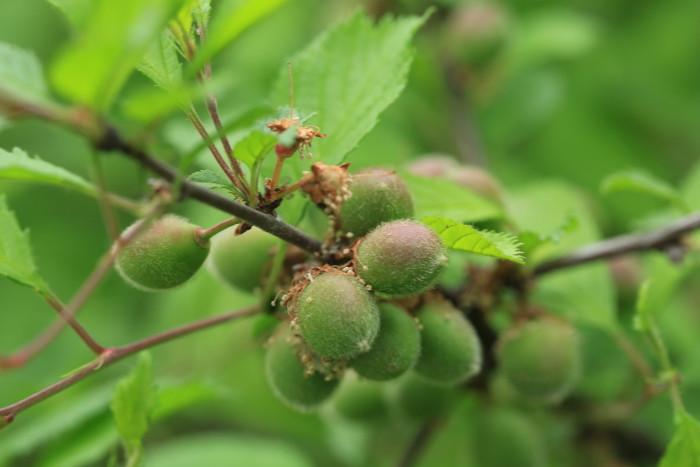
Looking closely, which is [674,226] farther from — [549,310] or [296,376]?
[296,376]

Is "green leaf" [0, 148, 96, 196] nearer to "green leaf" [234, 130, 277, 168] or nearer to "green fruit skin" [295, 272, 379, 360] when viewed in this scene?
"green leaf" [234, 130, 277, 168]

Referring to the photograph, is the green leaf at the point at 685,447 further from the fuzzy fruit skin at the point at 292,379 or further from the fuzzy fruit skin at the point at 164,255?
the fuzzy fruit skin at the point at 164,255

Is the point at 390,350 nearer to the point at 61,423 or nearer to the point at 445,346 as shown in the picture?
the point at 445,346

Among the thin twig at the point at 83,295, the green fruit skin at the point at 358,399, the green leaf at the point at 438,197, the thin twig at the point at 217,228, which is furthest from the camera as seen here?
the green fruit skin at the point at 358,399

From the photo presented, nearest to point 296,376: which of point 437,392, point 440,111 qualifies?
point 437,392

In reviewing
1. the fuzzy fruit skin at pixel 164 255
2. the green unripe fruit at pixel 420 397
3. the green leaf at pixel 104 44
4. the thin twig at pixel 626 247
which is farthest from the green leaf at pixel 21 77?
the thin twig at pixel 626 247

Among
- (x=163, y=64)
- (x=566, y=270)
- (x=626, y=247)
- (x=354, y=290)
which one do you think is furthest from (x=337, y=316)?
(x=566, y=270)
